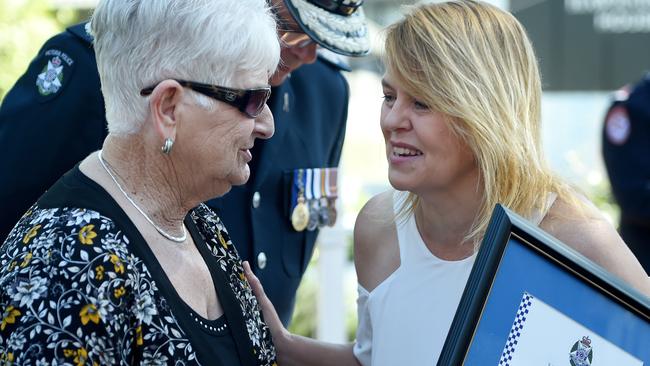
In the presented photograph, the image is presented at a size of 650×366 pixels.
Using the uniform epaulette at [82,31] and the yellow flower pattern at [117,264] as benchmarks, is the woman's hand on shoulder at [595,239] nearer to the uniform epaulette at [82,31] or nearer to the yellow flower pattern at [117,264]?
the yellow flower pattern at [117,264]

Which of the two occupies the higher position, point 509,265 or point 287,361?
point 509,265

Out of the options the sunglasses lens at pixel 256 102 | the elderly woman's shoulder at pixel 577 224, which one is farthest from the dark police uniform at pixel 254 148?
the elderly woman's shoulder at pixel 577 224

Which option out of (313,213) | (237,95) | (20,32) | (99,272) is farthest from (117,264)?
(20,32)

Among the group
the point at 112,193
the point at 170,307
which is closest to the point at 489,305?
the point at 170,307

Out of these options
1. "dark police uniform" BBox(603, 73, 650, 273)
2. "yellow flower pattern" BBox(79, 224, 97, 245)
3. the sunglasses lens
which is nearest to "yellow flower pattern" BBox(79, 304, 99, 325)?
"yellow flower pattern" BBox(79, 224, 97, 245)

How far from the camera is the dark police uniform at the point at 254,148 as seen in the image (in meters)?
2.77

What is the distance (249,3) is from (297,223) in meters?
1.27

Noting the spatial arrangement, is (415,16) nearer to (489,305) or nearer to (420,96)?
(420,96)

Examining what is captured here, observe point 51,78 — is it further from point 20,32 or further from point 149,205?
point 20,32

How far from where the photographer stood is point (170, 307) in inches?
79.7

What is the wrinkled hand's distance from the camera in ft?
8.38

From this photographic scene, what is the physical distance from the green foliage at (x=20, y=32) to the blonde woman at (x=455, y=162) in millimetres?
4843

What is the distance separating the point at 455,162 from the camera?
8.34ft

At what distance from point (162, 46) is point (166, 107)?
12cm
